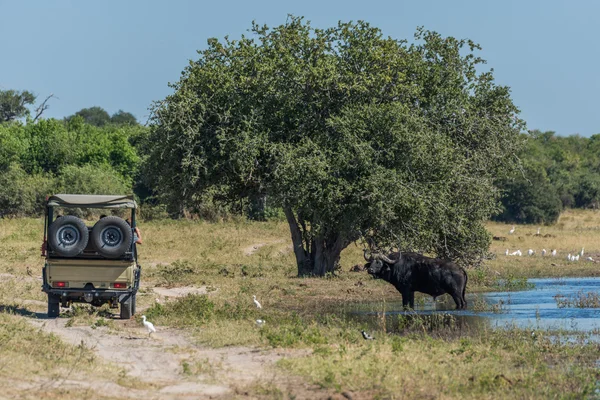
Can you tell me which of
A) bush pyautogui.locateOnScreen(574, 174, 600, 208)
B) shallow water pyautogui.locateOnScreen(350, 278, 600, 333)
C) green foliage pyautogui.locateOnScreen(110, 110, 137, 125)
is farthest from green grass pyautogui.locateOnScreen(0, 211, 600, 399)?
green foliage pyautogui.locateOnScreen(110, 110, 137, 125)

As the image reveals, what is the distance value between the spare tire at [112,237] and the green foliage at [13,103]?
93.8 meters

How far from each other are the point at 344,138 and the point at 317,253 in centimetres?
536

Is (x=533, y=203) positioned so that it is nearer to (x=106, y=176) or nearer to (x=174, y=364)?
(x=106, y=176)

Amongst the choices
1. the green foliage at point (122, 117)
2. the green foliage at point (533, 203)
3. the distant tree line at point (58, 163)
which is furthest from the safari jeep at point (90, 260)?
the green foliage at point (122, 117)

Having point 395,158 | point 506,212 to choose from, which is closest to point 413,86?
point 395,158

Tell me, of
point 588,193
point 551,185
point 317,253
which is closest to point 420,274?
point 317,253

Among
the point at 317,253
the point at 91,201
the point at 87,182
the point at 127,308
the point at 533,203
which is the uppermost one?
the point at 87,182

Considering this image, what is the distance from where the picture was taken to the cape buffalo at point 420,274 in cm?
2391

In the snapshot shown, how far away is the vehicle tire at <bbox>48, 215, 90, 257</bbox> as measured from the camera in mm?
20172

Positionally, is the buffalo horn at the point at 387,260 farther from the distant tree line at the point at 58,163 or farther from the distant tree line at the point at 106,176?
the distant tree line at the point at 58,163

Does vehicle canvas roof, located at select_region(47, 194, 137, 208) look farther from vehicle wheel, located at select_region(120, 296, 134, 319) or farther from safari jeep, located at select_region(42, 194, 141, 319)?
vehicle wheel, located at select_region(120, 296, 134, 319)

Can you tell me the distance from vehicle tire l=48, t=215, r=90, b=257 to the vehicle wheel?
1.48 meters

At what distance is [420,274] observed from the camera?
24250mm

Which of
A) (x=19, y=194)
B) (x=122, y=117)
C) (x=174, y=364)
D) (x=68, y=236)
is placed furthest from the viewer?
(x=122, y=117)
